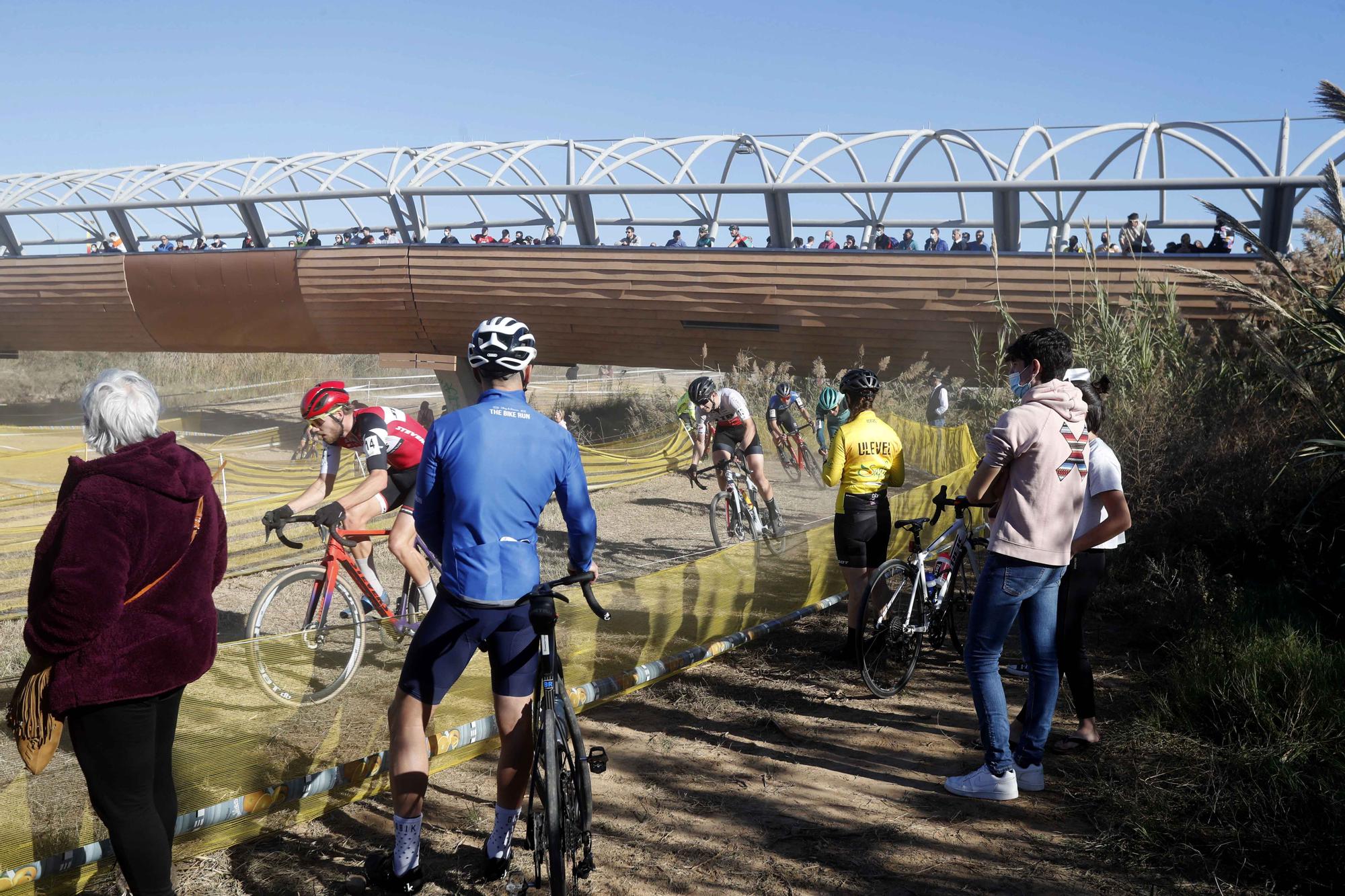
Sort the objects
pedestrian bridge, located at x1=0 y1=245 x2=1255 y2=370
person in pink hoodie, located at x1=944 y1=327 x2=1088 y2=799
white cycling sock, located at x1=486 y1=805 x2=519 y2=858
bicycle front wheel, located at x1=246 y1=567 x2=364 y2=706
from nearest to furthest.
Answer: white cycling sock, located at x1=486 y1=805 x2=519 y2=858 < person in pink hoodie, located at x1=944 y1=327 x2=1088 y2=799 < bicycle front wheel, located at x1=246 y1=567 x2=364 y2=706 < pedestrian bridge, located at x1=0 y1=245 x2=1255 y2=370

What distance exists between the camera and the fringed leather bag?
8.87ft

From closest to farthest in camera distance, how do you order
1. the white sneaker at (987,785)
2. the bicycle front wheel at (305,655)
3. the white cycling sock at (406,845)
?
the white cycling sock at (406,845) < the bicycle front wheel at (305,655) < the white sneaker at (987,785)

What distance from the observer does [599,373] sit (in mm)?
43438

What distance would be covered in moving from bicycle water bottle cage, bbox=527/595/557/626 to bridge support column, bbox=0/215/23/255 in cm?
2680

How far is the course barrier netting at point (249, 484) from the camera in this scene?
9070 mm

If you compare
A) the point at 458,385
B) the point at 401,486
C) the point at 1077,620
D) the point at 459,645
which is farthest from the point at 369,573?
the point at 458,385

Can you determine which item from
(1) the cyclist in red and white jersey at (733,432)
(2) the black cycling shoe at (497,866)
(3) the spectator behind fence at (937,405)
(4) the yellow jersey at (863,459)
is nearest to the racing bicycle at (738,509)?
(1) the cyclist in red and white jersey at (733,432)

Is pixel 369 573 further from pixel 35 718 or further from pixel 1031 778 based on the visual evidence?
pixel 1031 778

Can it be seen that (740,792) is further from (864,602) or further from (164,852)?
(164,852)

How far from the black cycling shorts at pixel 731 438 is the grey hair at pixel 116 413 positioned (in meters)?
7.29

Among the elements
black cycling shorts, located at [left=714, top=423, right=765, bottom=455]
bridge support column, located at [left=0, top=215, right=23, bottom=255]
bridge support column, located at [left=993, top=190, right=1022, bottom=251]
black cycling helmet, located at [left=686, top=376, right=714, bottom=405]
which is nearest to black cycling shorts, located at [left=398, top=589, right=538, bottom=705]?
black cycling shorts, located at [left=714, top=423, right=765, bottom=455]

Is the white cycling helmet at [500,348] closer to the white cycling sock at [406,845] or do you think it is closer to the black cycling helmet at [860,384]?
the white cycling sock at [406,845]

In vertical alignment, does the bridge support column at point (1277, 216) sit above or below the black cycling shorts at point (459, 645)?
above

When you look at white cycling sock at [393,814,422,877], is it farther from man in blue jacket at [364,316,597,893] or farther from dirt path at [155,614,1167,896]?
dirt path at [155,614,1167,896]
